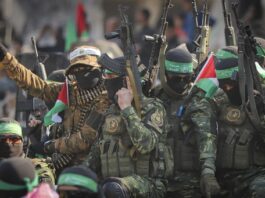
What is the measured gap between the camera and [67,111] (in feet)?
42.7

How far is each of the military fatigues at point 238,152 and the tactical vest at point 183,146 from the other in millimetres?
257

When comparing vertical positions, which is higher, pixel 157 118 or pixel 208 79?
pixel 208 79

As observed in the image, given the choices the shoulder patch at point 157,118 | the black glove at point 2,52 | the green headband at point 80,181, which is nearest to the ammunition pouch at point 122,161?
the shoulder patch at point 157,118

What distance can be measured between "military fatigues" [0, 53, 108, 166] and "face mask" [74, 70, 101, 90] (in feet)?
0.62

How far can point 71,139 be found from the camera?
1263cm

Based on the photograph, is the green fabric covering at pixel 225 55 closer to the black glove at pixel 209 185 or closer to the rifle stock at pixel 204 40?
the rifle stock at pixel 204 40

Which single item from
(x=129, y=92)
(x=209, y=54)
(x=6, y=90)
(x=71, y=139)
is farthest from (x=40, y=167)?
(x=6, y=90)

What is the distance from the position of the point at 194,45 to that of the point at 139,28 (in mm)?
6636

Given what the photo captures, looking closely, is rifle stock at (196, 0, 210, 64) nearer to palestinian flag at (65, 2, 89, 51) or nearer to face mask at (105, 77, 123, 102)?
face mask at (105, 77, 123, 102)

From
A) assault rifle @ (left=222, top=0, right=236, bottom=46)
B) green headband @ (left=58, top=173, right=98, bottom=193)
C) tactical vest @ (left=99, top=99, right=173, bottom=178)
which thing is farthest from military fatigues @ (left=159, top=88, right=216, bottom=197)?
green headband @ (left=58, top=173, right=98, bottom=193)

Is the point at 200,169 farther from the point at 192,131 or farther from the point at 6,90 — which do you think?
the point at 6,90

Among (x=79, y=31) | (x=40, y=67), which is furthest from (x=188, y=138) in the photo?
(x=79, y=31)

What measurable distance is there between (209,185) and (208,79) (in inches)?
45.3

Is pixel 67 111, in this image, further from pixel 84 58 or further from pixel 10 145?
pixel 10 145
